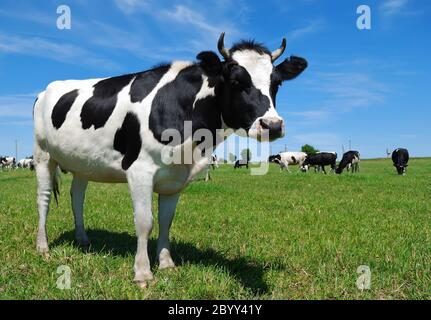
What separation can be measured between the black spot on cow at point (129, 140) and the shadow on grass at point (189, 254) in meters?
1.47

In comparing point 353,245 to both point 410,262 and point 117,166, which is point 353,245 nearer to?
point 410,262

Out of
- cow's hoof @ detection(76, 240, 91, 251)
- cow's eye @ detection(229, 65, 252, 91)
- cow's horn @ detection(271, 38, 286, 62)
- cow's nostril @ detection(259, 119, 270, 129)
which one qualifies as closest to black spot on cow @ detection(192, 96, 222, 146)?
cow's eye @ detection(229, 65, 252, 91)

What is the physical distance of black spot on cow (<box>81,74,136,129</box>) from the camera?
5.34 metres

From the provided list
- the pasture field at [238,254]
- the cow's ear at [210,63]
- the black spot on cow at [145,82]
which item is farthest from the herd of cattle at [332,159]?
the cow's ear at [210,63]

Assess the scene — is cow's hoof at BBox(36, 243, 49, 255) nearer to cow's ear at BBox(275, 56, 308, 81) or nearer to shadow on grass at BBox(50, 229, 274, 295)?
shadow on grass at BBox(50, 229, 274, 295)

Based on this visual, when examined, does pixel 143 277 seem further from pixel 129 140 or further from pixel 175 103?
pixel 175 103

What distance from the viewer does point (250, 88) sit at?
434 cm

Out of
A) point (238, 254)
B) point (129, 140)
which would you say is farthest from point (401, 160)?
point (129, 140)

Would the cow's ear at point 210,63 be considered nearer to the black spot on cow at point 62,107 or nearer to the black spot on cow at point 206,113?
the black spot on cow at point 206,113

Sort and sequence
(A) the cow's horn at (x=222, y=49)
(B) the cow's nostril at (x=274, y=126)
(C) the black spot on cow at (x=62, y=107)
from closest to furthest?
1. (B) the cow's nostril at (x=274, y=126)
2. (A) the cow's horn at (x=222, y=49)
3. (C) the black spot on cow at (x=62, y=107)

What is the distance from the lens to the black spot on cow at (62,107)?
590cm

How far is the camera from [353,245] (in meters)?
6.33

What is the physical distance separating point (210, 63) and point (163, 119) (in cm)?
83

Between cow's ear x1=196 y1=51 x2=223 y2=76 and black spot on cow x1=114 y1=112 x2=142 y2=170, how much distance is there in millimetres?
1019
